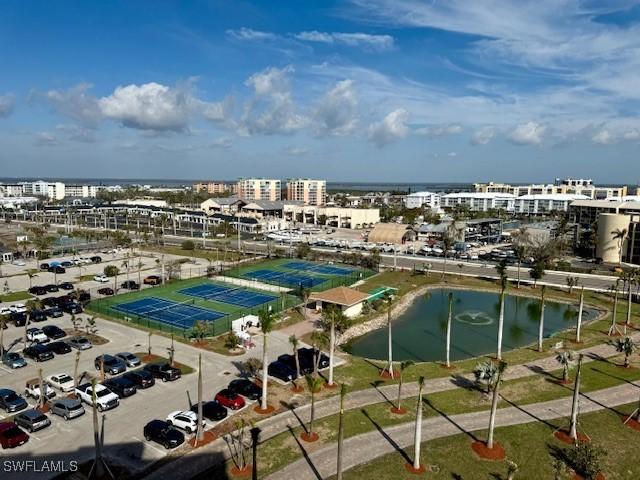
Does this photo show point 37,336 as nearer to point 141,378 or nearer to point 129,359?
point 129,359

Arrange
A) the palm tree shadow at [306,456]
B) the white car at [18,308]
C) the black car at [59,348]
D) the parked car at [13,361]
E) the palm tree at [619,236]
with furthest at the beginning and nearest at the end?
the palm tree at [619,236] < the white car at [18,308] < the black car at [59,348] < the parked car at [13,361] < the palm tree shadow at [306,456]

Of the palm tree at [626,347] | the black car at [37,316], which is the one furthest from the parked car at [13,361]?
the palm tree at [626,347]

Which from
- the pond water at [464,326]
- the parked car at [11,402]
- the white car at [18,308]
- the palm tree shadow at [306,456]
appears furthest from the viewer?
the white car at [18,308]

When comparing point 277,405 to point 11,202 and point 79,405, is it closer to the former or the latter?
point 79,405

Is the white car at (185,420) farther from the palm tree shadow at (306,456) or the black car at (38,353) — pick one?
the black car at (38,353)

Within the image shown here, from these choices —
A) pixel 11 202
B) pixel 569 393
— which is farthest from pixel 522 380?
pixel 11 202

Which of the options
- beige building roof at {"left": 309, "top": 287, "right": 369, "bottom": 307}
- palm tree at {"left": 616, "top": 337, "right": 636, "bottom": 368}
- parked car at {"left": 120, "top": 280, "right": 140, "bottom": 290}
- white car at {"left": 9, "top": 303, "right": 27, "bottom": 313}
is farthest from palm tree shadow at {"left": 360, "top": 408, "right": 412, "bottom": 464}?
parked car at {"left": 120, "top": 280, "right": 140, "bottom": 290}

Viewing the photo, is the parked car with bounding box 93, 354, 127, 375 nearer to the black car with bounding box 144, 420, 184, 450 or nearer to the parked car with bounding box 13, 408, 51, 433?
the parked car with bounding box 13, 408, 51, 433
